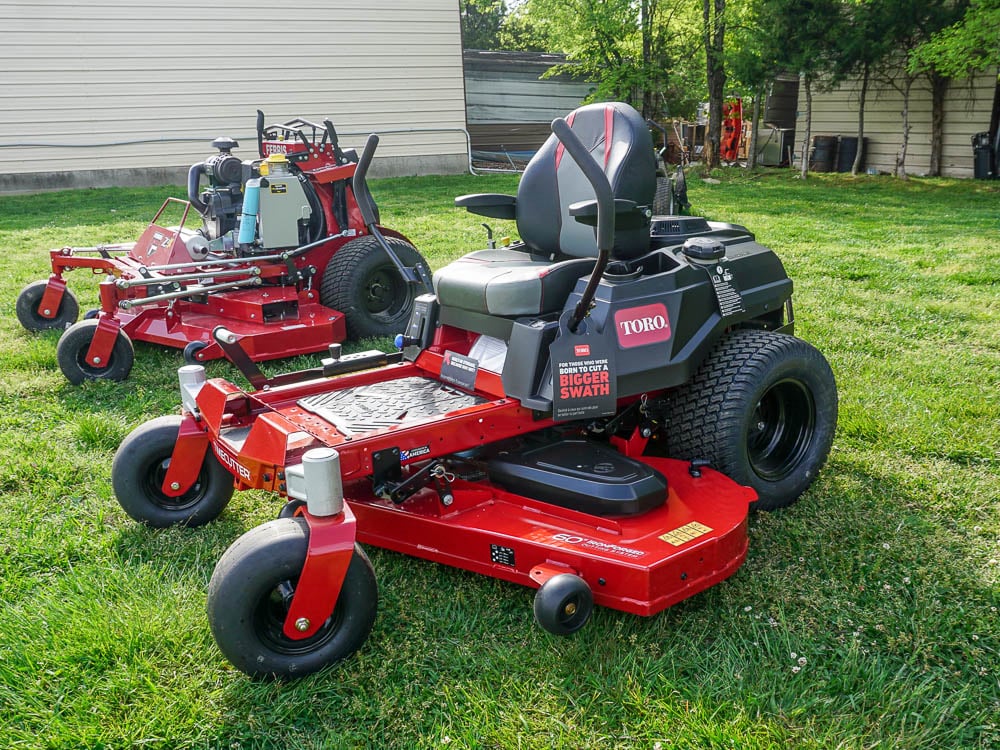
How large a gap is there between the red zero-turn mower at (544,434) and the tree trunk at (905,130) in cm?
1295

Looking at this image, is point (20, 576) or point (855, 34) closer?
point (20, 576)

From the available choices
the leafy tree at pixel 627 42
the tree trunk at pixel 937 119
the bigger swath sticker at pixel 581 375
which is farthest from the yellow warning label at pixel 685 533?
the leafy tree at pixel 627 42

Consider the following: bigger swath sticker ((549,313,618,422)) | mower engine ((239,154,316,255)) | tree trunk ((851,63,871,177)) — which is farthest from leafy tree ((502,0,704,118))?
bigger swath sticker ((549,313,618,422))

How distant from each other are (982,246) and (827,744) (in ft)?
26.4

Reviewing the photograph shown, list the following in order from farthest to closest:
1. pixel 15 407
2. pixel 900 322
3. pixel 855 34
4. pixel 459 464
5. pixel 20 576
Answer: pixel 855 34 → pixel 900 322 → pixel 15 407 → pixel 459 464 → pixel 20 576

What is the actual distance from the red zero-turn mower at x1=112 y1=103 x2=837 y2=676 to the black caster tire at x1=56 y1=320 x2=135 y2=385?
210 centimetres

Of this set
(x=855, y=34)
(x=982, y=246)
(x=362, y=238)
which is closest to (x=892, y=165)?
(x=855, y=34)

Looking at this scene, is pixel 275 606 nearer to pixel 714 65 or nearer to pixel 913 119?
pixel 714 65

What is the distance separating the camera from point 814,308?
6582 mm

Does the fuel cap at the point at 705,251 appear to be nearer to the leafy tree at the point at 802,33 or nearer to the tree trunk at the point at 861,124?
the leafy tree at the point at 802,33

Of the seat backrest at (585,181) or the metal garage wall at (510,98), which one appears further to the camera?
the metal garage wall at (510,98)

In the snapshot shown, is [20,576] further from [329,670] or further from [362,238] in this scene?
[362,238]

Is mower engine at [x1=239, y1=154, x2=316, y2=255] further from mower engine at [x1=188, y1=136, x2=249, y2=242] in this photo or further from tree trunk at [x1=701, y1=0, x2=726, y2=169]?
tree trunk at [x1=701, y1=0, x2=726, y2=169]

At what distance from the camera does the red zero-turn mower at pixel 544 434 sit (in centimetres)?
258
